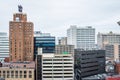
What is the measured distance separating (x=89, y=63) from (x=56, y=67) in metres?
26.2

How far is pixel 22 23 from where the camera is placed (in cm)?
15675

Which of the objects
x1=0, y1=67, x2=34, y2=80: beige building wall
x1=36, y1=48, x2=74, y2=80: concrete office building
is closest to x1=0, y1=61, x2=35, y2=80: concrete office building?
x1=0, y1=67, x2=34, y2=80: beige building wall

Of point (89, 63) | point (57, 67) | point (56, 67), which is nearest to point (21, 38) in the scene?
point (56, 67)

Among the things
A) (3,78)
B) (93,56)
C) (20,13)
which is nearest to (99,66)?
(93,56)

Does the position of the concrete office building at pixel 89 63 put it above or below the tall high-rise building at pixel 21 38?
below

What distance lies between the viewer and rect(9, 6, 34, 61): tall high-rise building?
155m

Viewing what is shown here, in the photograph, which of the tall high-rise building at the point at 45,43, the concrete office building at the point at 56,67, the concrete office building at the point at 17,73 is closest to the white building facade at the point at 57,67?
the concrete office building at the point at 56,67

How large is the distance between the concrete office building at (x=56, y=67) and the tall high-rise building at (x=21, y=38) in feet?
80.2

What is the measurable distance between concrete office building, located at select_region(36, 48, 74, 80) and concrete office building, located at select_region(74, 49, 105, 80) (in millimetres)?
16564

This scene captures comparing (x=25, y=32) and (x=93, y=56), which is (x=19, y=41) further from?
(x=93, y=56)

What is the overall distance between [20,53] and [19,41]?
5813 millimetres

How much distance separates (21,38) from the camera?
156m

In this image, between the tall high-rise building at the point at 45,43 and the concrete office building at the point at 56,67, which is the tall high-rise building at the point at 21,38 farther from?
the concrete office building at the point at 56,67

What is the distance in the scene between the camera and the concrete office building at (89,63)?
14868 cm
